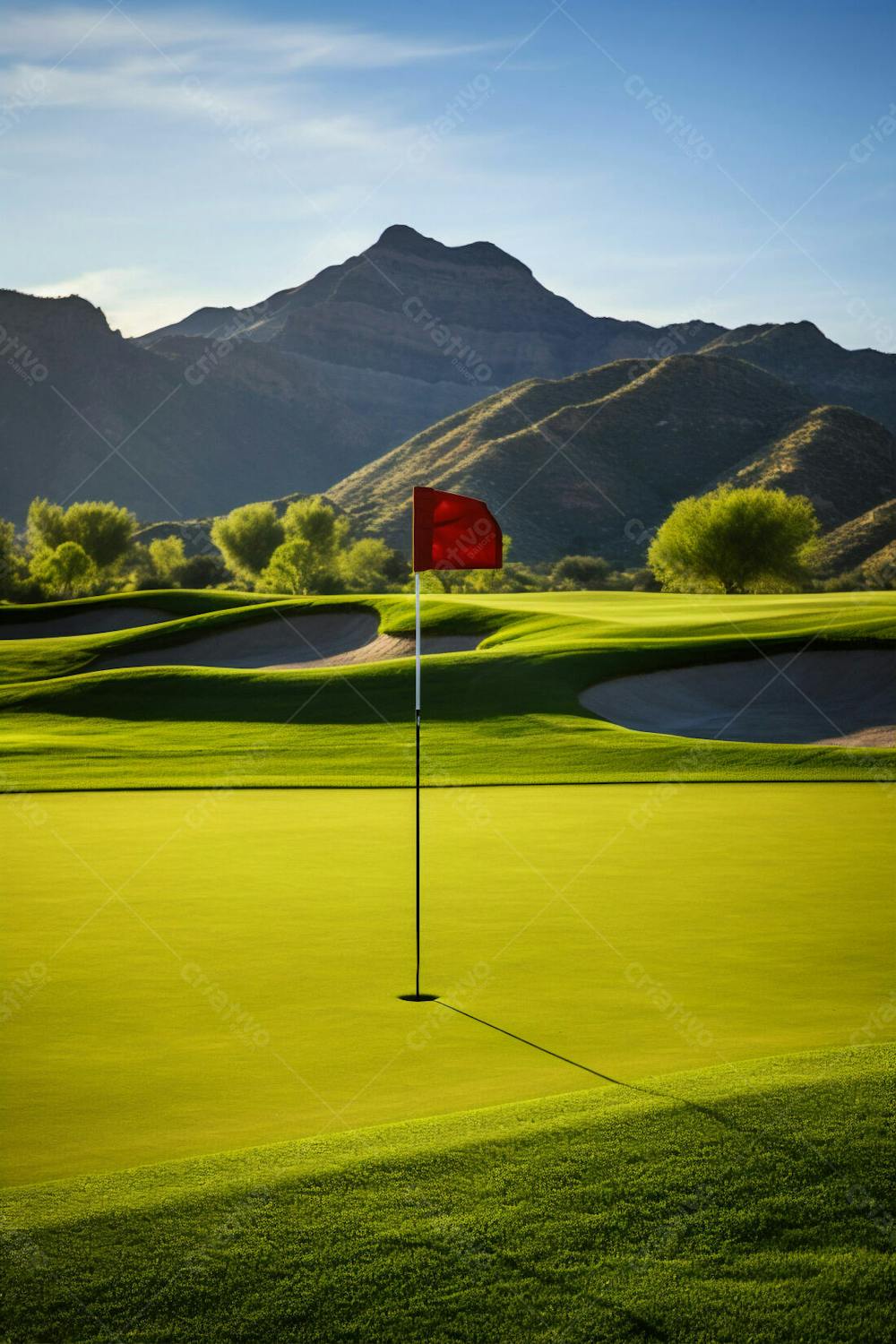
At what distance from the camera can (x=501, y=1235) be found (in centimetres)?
431

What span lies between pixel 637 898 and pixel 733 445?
353 ft

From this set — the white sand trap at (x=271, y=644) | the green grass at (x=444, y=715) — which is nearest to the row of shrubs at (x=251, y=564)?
the white sand trap at (x=271, y=644)

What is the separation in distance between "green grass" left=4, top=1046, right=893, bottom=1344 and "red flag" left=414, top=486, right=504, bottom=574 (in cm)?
464

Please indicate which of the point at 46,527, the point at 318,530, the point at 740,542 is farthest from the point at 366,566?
the point at 740,542

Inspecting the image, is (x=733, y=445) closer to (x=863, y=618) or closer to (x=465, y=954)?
(x=863, y=618)

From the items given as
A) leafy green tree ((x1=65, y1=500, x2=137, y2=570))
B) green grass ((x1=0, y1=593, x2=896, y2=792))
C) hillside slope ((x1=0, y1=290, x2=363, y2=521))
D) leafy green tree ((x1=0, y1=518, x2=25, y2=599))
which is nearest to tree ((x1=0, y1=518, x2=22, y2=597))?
leafy green tree ((x1=0, y1=518, x2=25, y2=599))

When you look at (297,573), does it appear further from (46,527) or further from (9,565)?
(46,527)

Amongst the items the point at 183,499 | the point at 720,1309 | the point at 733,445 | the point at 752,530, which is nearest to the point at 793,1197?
the point at 720,1309

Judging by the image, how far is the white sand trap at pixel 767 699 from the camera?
24.5 metres

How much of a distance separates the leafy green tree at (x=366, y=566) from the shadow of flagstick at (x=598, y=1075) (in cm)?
8084

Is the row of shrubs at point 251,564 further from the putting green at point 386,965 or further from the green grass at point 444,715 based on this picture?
the putting green at point 386,965

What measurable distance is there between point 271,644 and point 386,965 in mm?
32705

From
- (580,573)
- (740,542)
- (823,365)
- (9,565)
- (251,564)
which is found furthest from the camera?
(823,365)

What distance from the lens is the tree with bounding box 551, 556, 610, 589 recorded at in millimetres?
90812
